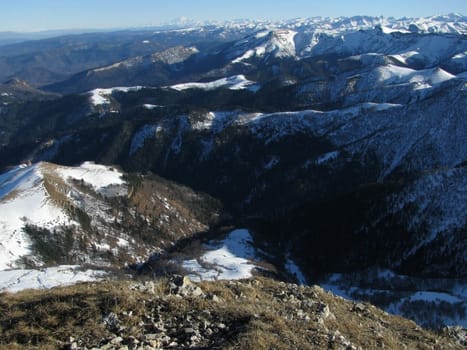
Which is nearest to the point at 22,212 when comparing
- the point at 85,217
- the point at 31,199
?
the point at 31,199

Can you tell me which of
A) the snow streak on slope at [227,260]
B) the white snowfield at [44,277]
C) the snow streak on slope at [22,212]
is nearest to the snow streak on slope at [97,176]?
the snow streak on slope at [22,212]

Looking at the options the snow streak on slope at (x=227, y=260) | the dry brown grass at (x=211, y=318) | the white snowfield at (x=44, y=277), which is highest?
the dry brown grass at (x=211, y=318)

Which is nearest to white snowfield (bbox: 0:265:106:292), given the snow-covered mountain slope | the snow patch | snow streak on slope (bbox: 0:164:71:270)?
the snow-covered mountain slope

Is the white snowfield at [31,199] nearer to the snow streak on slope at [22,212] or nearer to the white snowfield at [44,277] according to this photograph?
the snow streak on slope at [22,212]

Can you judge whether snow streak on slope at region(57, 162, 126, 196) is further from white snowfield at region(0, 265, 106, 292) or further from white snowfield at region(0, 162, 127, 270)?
white snowfield at region(0, 265, 106, 292)

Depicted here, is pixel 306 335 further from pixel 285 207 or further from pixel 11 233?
pixel 285 207
